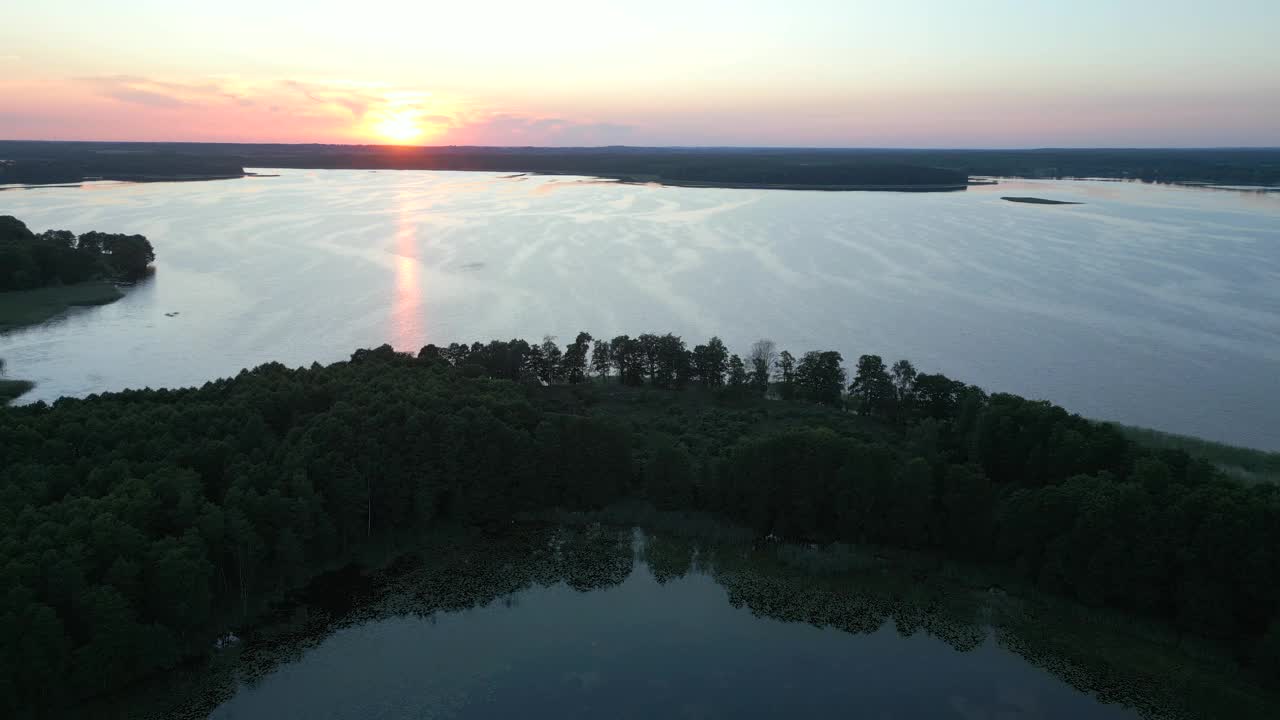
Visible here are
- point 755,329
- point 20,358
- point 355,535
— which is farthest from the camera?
point 755,329

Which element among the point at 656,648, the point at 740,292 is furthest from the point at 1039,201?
the point at 656,648

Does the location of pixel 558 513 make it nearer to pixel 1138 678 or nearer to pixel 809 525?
pixel 809 525

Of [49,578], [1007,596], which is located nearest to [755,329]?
[1007,596]

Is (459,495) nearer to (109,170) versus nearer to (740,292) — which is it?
(740,292)

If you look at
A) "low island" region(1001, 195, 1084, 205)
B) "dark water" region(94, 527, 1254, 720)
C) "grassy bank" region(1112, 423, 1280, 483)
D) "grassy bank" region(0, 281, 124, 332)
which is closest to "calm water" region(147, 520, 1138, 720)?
"dark water" region(94, 527, 1254, 720)

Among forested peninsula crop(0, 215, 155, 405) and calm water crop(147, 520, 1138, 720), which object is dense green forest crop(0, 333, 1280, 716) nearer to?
calm water crop(147, 520, 1138, 720)

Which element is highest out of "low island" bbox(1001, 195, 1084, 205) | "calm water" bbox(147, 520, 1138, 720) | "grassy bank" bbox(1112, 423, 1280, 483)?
"low island" bbox(1001, 195, 1084, 205)
